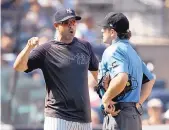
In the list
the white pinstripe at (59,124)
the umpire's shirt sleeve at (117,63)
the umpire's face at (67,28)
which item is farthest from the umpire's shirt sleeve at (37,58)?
the umpire's shirt sleeve at (117,63)

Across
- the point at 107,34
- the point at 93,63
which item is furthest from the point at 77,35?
the point at 107,34

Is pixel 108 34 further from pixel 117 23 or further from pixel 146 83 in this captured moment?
pixel 146 83

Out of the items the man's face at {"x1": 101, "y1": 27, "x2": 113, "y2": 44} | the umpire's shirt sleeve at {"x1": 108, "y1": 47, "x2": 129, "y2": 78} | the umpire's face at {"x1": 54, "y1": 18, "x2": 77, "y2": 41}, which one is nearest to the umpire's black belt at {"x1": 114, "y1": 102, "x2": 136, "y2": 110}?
the umpire's shirt sleeve at {"x1": 108, "y1": 47, "x2": 129, "y2": 78}

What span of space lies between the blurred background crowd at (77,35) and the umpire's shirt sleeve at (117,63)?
379 centimetres

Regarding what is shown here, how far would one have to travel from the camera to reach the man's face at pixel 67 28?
6.73 meters

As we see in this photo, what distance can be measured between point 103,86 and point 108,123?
31 cm

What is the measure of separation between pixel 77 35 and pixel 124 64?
278 inches

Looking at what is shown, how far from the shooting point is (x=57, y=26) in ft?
22.3

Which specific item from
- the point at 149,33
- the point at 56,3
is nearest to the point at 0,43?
the point at 56,3

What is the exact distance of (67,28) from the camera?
6.73 meters

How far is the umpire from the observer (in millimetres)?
6184

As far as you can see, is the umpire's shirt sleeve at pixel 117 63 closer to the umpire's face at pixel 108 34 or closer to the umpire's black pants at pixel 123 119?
the umpire's face at pixel 108 34

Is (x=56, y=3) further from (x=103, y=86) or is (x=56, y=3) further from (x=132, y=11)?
(x=103, y=86)

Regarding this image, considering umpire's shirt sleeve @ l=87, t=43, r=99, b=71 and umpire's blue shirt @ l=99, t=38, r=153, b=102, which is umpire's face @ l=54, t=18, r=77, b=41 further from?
umpire's blue shirt @ l=99, t=38, r=153, b=102
